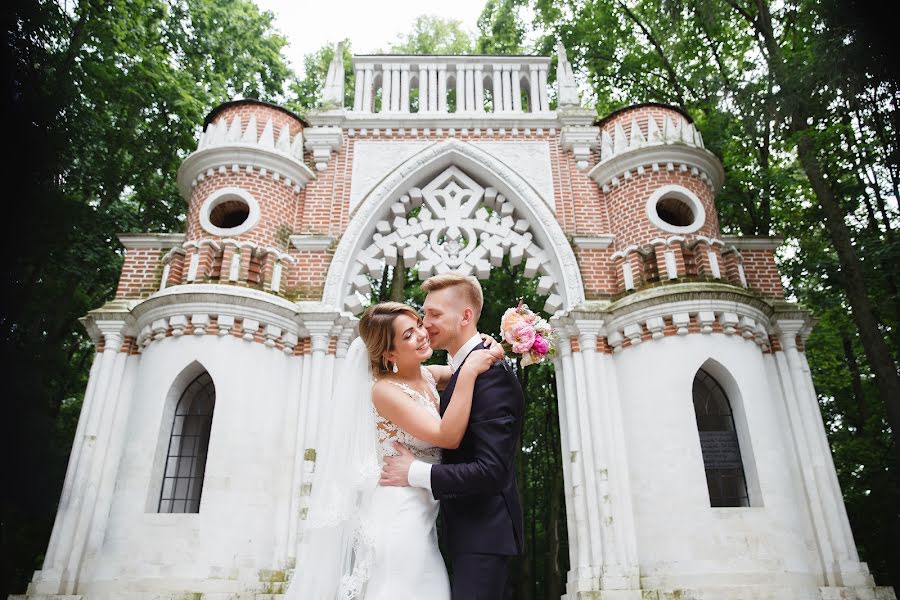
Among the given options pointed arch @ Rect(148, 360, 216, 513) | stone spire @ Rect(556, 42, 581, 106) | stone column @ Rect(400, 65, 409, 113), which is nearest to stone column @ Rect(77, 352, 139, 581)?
pointed arch @ Rect(148, 360, 216, 513)

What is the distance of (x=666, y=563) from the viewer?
304 inches

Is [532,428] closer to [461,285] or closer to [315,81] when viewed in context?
[315,81]

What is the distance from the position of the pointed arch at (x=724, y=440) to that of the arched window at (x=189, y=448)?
6.52 metres

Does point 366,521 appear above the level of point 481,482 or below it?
below

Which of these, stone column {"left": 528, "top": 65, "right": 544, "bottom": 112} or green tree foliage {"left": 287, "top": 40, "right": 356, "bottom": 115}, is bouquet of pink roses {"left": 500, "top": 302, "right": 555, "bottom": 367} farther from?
green tree foliage {"left": 287, "top": 40, "right": 356, "bottom": 115}

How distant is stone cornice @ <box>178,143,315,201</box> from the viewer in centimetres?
988

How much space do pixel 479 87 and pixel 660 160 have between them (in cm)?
349

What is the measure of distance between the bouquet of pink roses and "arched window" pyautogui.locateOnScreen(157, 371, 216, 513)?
6733 mm

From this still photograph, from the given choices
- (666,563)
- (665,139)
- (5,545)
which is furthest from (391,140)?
(5,545)

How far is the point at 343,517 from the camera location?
3057 mm

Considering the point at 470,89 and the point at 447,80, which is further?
the point at 447,80

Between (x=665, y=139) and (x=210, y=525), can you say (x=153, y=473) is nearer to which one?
(x=210, y=525)

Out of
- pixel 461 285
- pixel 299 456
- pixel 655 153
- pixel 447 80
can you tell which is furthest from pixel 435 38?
pixel 461 285

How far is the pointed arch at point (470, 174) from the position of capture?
9.70 m
